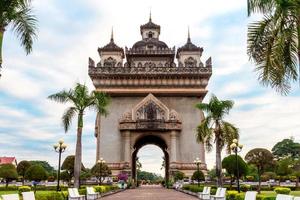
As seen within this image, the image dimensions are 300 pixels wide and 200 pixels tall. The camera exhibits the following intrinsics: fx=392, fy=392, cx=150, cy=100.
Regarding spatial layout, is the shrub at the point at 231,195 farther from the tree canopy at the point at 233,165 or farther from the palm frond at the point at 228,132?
the tree canopy at the point at 233,165

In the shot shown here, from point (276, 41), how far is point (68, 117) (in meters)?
16.1

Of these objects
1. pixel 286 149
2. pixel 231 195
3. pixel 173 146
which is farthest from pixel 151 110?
pixel 286 149

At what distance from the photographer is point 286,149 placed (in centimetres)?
9025

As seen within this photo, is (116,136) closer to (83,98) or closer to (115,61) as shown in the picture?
(115,61)

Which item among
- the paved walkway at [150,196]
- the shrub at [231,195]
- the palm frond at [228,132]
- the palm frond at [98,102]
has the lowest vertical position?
the paved walkway at [150,196]

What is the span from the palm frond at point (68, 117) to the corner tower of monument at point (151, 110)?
21.4 m

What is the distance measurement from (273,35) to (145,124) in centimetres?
3456

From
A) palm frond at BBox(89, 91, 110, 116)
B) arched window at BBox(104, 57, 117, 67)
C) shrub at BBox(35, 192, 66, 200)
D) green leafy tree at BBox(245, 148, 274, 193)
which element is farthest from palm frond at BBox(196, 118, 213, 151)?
arched window at BBox(104, 57, 117, 67)

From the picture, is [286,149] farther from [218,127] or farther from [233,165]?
[218,127]

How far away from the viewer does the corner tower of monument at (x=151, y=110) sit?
158 feet

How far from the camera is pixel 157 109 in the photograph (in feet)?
Result: 159

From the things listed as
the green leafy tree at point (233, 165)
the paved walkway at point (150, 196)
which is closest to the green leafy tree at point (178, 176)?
the green leafy tree at point (233, 165)

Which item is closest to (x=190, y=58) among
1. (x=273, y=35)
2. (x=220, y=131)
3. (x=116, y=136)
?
(x=116, y=136)

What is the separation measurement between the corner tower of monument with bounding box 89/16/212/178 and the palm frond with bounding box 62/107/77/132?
2142 cm
